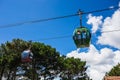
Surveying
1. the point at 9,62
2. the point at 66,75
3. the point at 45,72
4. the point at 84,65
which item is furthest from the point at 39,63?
the point at 84,65

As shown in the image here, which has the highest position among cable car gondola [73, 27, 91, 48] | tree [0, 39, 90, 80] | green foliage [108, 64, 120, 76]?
green foliage [108, 64, 120, 76]

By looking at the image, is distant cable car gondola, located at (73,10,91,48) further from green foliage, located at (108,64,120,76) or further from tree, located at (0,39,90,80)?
green foliage, located at (108,64,120,76)

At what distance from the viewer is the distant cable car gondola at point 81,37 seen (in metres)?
14.4

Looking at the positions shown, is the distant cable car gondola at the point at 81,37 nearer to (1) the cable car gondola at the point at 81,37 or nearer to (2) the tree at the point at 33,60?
(1) the cable car gondola at the point at 81,37

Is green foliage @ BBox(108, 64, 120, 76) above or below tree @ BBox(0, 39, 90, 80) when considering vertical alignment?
above

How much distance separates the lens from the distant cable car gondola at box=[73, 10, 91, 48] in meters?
14.4

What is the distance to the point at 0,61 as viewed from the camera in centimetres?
6147

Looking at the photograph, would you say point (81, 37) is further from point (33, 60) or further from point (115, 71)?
point (115, 71)

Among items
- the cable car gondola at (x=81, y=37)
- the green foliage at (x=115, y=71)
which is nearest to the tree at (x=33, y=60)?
the green foliage at (x=115, y=71)

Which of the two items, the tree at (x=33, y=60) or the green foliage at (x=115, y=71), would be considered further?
the green foliage at (x=115, y=71)

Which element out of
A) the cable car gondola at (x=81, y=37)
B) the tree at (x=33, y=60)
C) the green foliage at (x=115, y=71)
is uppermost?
the green foliage at (x=115, y=71)

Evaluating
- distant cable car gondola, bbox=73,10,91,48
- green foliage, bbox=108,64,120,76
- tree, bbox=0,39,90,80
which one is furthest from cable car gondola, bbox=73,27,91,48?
green foliage, bbox=108,64,120,76

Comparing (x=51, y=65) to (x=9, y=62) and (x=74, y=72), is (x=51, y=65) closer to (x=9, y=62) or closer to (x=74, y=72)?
(x=9, y=62)

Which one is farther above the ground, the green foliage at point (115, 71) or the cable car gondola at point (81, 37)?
the green foliage at point (115, 71)
